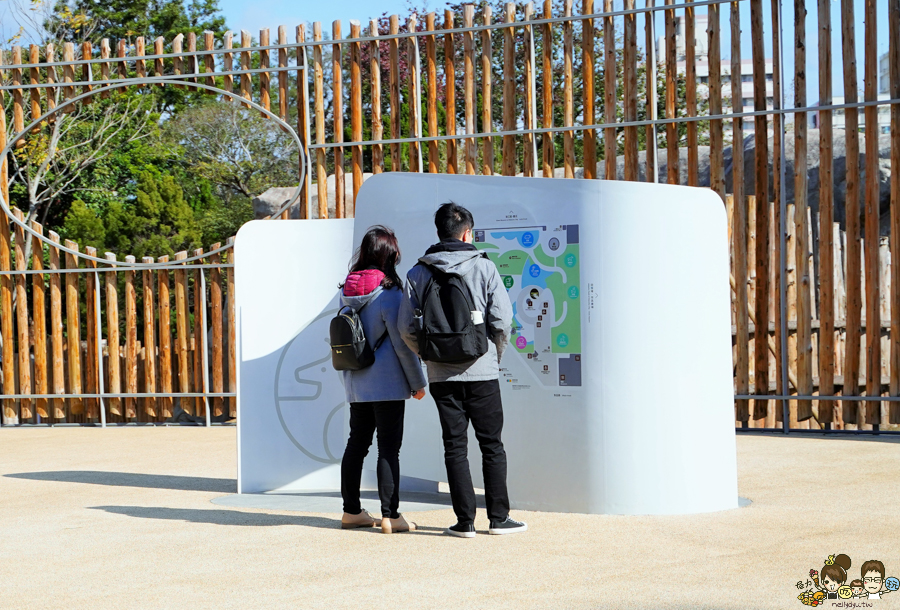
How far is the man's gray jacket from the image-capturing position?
194 inches

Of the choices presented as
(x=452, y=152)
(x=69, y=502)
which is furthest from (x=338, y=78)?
(x=69, y=502)

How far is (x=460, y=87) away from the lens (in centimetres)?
2205

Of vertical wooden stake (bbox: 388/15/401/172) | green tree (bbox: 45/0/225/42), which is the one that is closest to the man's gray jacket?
vertical wooden stake (bbox: 388/15/401/172)

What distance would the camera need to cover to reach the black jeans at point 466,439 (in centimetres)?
495

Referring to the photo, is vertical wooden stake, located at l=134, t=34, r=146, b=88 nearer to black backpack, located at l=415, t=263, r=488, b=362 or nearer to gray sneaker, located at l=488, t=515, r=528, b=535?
black backpack, located at l=415, t=263, r=488, b=362

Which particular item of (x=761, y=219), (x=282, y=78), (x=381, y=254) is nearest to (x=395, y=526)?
(x=381, y=254)

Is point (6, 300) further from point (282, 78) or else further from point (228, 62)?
point (282, 78)

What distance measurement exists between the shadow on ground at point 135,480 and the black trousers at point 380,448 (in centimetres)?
165

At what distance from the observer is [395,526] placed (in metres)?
5.18

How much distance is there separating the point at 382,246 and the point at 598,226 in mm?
1144

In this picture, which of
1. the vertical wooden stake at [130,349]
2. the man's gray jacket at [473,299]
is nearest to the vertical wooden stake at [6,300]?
the vertical wooden stake at [130,349]

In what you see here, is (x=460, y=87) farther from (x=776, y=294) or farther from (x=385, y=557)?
(x=385, y=557)

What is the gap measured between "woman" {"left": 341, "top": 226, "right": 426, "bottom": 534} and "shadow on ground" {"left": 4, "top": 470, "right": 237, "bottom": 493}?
1713mm

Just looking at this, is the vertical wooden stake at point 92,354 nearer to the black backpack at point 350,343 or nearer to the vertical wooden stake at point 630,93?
the vertical wooden stake at point 630,93
